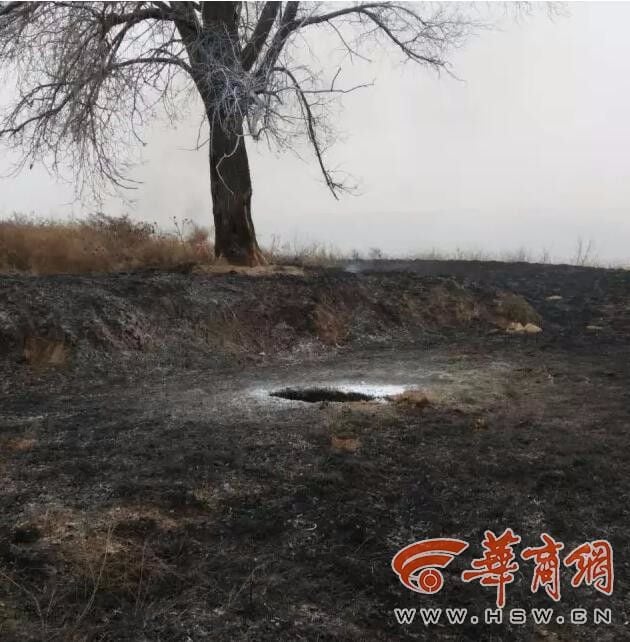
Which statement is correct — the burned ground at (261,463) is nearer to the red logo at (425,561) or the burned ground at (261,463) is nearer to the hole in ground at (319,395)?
the red logo at (425,561)

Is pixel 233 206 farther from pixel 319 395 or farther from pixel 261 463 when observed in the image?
pixel 261 463

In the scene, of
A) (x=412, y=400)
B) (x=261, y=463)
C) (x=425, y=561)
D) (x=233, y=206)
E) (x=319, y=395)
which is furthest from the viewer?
(x=233, y=206)

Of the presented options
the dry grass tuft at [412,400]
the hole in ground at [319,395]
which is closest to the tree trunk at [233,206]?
the hole in ground at [319,395]

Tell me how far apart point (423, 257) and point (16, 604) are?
16.3 meters

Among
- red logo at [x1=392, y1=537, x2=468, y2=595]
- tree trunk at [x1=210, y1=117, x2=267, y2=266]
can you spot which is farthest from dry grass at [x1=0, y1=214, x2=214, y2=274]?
red logo at [x1=392, y1=537, x2=468, y2=595]

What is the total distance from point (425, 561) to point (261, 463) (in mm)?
1429

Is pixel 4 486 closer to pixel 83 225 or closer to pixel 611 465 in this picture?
pixel 611 465

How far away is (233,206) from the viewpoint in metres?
11.5

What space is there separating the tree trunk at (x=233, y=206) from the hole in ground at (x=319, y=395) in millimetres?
5406

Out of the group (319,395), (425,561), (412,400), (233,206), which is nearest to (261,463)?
(425,561)

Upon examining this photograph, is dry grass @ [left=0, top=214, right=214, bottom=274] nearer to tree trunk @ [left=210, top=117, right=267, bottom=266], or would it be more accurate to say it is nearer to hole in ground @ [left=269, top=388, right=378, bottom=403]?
tree trunk @ [left=210, top=117, right=267, bottom=266]

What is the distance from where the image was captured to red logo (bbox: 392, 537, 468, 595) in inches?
113

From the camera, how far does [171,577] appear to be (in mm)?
2842

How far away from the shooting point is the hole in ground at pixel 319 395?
621cm
